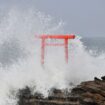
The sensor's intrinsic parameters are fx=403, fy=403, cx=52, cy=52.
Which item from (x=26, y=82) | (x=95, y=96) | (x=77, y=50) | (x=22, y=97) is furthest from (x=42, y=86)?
(x=77, y=50)

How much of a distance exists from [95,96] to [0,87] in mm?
8189

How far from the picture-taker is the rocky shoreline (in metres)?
23.9

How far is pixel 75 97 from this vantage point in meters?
24.5

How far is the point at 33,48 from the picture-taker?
48531 mm

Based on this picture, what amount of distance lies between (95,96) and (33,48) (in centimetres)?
2504

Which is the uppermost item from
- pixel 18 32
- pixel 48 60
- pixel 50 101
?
pixel 18 32

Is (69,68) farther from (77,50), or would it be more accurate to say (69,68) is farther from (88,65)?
(77,50)

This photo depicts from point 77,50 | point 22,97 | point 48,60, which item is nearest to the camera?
point 22,97

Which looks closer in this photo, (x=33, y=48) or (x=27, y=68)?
(x=27, y=68)

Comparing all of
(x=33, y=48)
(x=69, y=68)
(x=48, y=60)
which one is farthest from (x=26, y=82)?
(x=33, y=48)

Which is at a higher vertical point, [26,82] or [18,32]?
[18,32]

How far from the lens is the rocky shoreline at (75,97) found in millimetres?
23898

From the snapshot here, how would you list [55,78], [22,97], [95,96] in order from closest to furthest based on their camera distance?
[95,96], [22,97], [55,78]

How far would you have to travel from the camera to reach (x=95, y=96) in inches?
952
